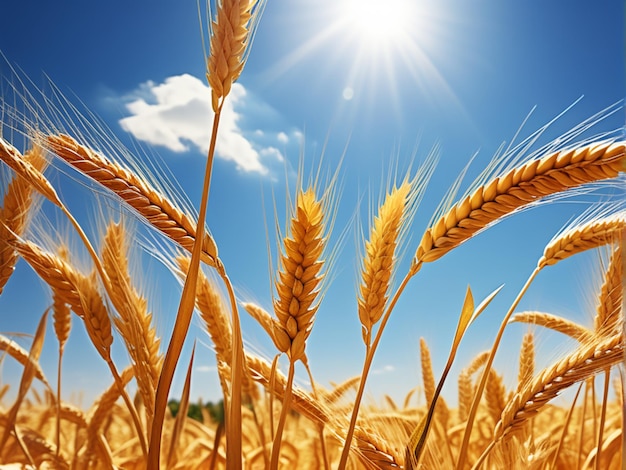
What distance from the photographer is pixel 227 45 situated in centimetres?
69

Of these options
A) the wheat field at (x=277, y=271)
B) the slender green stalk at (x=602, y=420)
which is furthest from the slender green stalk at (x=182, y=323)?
the slender green stalk at (x=602, y=420)

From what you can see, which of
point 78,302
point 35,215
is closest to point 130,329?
point 78,302

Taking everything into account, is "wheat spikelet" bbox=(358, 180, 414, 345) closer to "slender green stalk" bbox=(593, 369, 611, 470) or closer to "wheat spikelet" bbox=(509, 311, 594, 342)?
"slender green stalk" bbox=(593, 369, 611, 470)

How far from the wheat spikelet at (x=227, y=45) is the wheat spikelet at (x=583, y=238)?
66 centimetres

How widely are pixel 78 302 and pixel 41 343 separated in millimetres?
314

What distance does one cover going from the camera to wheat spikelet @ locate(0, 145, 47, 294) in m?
0.98

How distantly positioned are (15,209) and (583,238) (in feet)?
3.72

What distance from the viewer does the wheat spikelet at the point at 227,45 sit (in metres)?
0.68

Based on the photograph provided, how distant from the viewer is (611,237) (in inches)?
44.0

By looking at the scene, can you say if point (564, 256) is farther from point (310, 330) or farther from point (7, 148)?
point (7, 148)

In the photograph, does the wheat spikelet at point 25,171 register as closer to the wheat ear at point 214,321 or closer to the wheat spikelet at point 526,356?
the wheat ear at point 214,321

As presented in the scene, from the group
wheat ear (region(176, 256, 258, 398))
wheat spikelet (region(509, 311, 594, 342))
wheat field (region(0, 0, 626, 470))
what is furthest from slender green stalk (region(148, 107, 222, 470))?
wheat spikelet (region(509, 311, 594, 342))

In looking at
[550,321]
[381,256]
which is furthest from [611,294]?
[381,256]

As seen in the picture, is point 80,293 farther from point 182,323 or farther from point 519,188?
point 519,188
